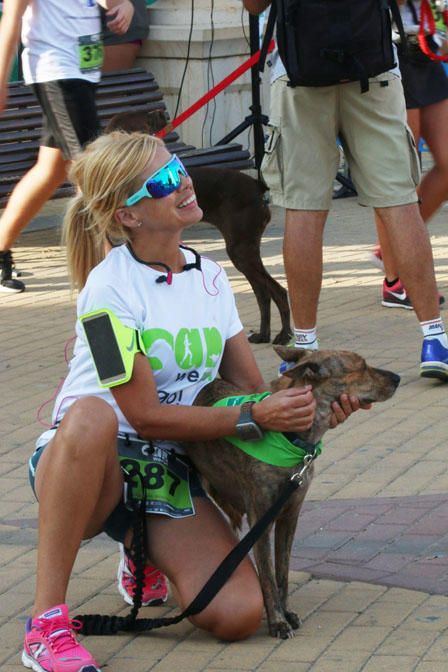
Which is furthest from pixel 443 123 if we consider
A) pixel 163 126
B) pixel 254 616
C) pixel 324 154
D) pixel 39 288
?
pixel 254 616

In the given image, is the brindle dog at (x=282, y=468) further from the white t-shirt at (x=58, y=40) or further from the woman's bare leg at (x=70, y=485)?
the white t-shirt at (x=58, y=40)

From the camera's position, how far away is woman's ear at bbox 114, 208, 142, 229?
4008mm

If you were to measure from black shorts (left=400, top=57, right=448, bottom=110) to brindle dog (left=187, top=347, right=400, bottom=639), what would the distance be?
12.3ft

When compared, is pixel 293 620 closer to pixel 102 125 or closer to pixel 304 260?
pixel 304 260

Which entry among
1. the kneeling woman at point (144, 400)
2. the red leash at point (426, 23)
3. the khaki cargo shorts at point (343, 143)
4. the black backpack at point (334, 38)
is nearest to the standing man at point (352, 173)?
the khaki cargo shorts at point (343, 143)

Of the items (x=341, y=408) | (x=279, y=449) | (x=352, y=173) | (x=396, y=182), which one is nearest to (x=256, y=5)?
(x=352, y=173)

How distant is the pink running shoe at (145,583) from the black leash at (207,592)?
0.18 m

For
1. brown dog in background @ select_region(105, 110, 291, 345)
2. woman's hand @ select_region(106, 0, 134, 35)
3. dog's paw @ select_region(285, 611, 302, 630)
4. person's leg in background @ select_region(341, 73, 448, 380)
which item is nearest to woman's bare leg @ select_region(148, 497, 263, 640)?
dog's paw @ select_region(285, 611, 302, 630)

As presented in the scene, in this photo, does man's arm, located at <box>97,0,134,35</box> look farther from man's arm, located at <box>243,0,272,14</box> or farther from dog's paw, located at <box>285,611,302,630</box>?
dog's paw, located at <box>285,611,302,630</box>

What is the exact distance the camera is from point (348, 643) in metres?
3.73

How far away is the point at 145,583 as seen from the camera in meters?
4.09

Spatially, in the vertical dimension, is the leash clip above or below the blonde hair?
below

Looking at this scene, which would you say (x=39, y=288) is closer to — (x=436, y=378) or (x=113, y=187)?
(x=436, y=378)

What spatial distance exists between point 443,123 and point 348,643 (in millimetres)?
4341
